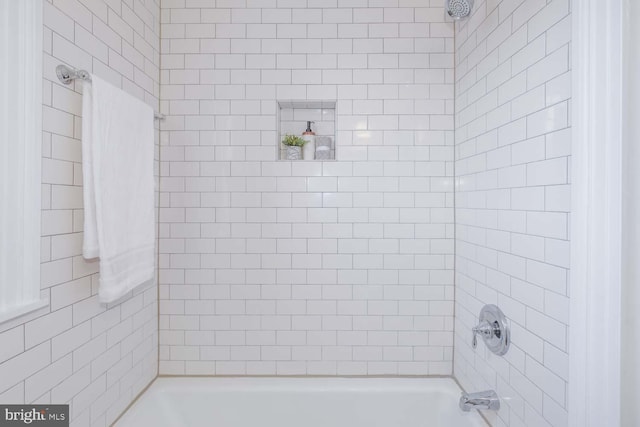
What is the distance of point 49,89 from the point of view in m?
1.06

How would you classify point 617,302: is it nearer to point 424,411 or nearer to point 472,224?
Result: point 472,224

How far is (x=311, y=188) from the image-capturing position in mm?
1765

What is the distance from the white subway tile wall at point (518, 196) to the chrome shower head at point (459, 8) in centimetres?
5

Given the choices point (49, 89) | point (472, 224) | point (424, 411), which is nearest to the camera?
point (49, 89)

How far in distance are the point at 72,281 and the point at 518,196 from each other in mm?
1607

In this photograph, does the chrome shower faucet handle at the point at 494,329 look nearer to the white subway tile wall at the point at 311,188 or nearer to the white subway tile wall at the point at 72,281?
the white subway tile wall at the point at 311,188

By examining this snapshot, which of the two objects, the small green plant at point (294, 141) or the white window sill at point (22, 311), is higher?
the small green plant at point (294, 141)

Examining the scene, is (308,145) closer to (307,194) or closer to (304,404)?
(307,194)

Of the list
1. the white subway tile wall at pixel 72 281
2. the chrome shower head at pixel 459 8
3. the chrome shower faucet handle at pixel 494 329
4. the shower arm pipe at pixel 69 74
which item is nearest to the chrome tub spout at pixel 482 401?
the chrome shower faucet handle at pixel 494 329

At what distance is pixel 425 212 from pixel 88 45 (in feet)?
5.39

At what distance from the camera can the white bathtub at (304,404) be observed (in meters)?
1.67

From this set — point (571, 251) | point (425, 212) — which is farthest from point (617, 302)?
point (425, 212)

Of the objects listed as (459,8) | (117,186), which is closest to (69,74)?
(117,186)

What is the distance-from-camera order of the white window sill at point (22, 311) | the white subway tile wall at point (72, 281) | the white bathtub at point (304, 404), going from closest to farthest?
the white window sill at point (22, 311)
the white subway tile wall at point (72, 281)
the white bathtub at point (304, 404)
